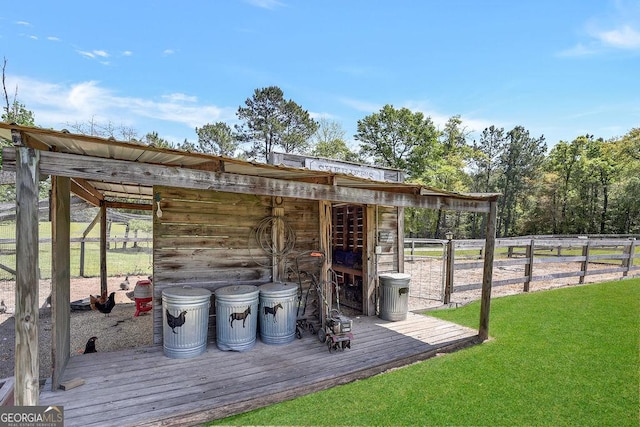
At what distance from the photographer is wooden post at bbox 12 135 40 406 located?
211 cm

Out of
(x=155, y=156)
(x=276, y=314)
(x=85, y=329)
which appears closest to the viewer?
(x=155, y=156)

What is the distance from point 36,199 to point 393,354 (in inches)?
147

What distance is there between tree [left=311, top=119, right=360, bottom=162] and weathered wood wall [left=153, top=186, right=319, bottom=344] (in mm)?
20282

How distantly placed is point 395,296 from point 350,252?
127 cm

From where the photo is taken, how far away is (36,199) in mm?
2131

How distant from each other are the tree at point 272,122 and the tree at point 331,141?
851mm

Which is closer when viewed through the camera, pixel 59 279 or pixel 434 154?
pixel 59 279

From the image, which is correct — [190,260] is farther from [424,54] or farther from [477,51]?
[424,54]

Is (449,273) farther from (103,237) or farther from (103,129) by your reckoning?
(103,129)

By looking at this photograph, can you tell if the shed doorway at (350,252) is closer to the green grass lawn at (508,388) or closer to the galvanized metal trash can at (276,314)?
the galvanized metal trash can at (276,314)

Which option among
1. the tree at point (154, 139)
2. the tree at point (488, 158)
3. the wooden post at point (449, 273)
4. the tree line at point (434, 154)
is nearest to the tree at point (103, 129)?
the tree line at point (434, 154)

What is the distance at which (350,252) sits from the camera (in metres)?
6.09

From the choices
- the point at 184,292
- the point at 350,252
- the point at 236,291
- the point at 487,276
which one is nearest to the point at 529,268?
the point at 487,276

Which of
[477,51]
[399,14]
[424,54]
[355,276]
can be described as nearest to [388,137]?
[424,54]
